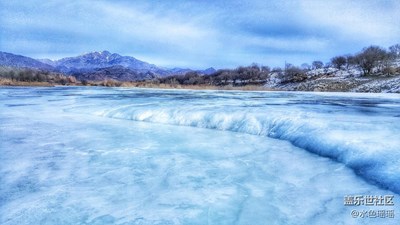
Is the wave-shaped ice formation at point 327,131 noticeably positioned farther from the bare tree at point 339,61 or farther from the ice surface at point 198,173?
the bare tree at point 339,61

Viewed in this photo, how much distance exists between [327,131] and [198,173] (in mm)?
3429

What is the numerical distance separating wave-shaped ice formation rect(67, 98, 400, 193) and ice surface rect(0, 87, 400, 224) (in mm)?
A: 25

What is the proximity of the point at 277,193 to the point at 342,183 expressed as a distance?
3.36 ft

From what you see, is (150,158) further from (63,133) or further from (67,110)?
(67,110)

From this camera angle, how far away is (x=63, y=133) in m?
7.59

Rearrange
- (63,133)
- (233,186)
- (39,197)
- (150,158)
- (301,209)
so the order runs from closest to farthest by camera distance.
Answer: (301,209)
(39,197)
(233,186)
(150,158)
(63,133)

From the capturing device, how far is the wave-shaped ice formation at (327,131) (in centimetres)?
428

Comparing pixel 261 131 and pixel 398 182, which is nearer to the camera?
pixel 398 182

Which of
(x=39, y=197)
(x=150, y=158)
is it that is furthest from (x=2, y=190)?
(x=150, y=158)

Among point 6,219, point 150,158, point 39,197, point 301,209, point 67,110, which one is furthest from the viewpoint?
point 67,110

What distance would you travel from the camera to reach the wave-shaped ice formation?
14.0 ft

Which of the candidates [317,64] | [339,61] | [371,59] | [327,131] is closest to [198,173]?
[327,131]

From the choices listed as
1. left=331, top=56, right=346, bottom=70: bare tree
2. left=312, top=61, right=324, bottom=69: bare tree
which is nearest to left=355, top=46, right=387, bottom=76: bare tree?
left=331, top=56, right=346, bottom=70: bare tree

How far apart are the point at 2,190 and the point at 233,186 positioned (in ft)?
9.76
